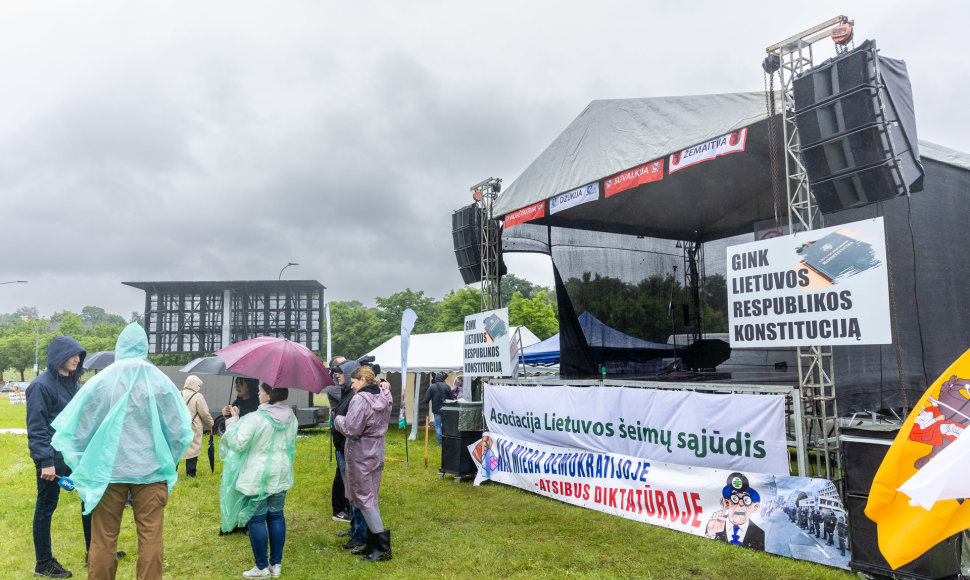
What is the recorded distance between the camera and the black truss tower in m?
47.7

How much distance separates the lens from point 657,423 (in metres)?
6.07

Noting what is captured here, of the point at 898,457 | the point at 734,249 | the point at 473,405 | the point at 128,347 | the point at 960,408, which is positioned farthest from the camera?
the point at 473,405

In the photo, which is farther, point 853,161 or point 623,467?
point 623,467

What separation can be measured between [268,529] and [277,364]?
1255 millimetres

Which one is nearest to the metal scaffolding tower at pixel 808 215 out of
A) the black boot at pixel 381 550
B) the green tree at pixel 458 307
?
the black boot at pixel 381 550

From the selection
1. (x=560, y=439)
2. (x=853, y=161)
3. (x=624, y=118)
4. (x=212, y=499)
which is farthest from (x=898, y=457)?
(x=212, y=499)

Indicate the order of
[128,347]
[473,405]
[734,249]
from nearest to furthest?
[128,347]
[734,249]
[473,405]

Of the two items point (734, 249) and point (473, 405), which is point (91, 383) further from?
point (473, 405)

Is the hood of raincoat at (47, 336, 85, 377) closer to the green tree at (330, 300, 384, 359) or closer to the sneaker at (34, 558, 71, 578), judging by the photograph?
the sneaker at (34, 558, 71, 578)

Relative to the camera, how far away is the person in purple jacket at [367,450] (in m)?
4.92

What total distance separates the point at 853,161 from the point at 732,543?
135 inches

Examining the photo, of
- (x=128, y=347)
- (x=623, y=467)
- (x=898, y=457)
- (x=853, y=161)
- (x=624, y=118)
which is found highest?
(x=624, y=118)

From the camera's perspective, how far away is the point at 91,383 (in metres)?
3.36

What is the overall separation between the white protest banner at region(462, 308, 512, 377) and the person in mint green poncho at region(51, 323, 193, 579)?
547 cm
